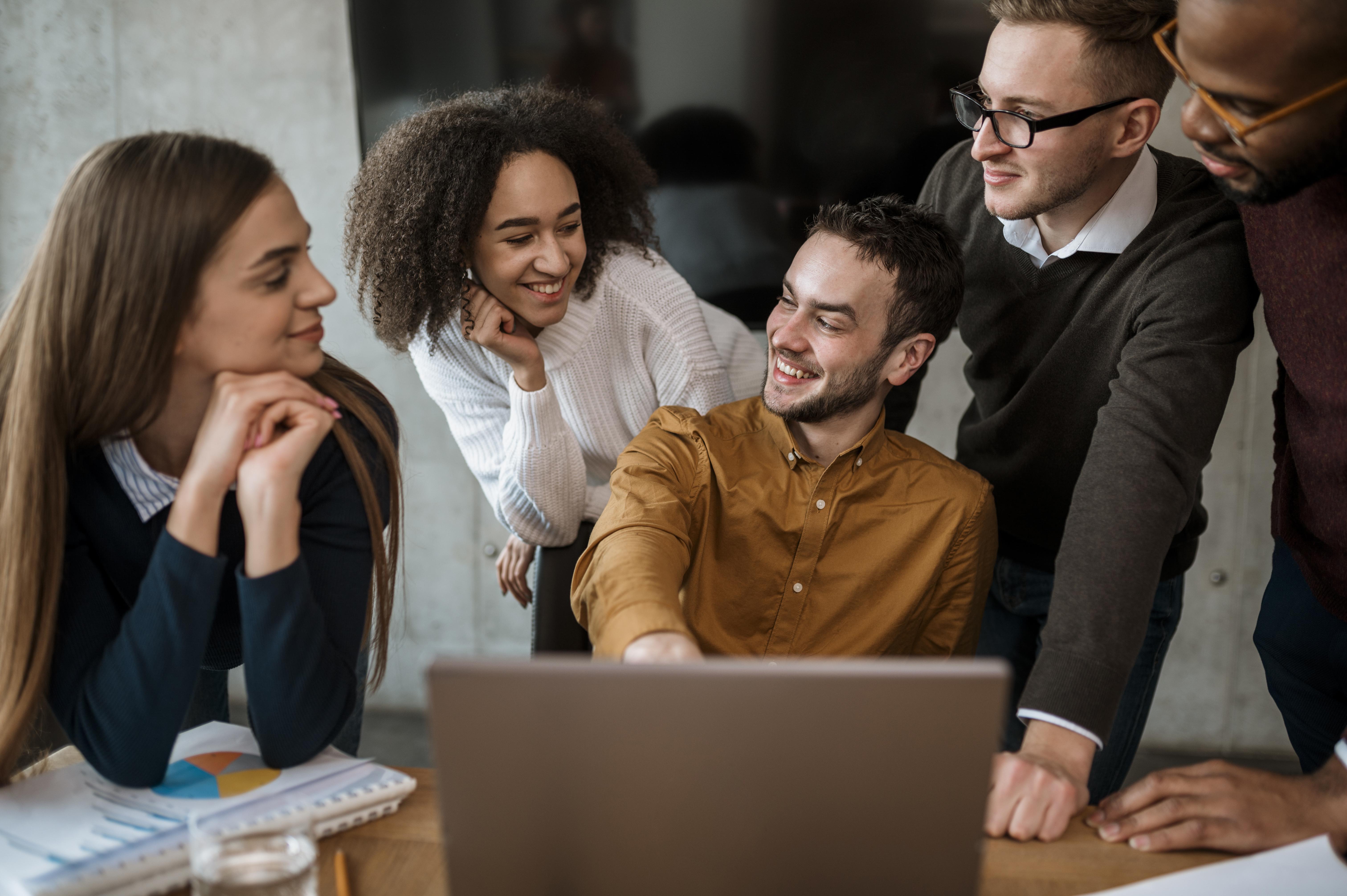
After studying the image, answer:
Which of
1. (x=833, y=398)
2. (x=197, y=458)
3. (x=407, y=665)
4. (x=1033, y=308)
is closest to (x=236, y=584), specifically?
(x=197, y=458)

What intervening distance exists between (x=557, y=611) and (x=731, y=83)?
146 centimetres

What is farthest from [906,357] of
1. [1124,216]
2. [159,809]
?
[159,809]

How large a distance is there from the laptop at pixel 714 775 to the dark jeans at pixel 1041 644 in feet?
3.26

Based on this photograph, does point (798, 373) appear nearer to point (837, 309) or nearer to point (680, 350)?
point (837, 309)

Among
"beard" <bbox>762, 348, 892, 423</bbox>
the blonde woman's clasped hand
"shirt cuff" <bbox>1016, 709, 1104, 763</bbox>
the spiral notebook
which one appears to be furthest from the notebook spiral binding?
"beard" <bbox>762, 348, 892, 423</bbox>

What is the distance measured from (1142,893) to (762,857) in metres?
0.39

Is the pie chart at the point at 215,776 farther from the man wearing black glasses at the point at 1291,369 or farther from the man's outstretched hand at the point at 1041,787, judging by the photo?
the man wearing black glasses at the point at 1291,369

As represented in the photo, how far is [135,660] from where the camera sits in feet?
3.44

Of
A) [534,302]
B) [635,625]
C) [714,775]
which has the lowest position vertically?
[635,625]

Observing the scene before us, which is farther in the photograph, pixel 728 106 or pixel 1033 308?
pixel 728 106

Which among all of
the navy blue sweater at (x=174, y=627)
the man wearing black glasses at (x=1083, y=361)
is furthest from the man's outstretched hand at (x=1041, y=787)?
the navy blue sweater at (x=174, y=627)

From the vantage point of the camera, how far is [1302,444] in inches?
49.8

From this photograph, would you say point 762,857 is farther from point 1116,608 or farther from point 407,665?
point 407,665

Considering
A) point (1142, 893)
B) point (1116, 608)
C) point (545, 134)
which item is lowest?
point (1142, 893)
